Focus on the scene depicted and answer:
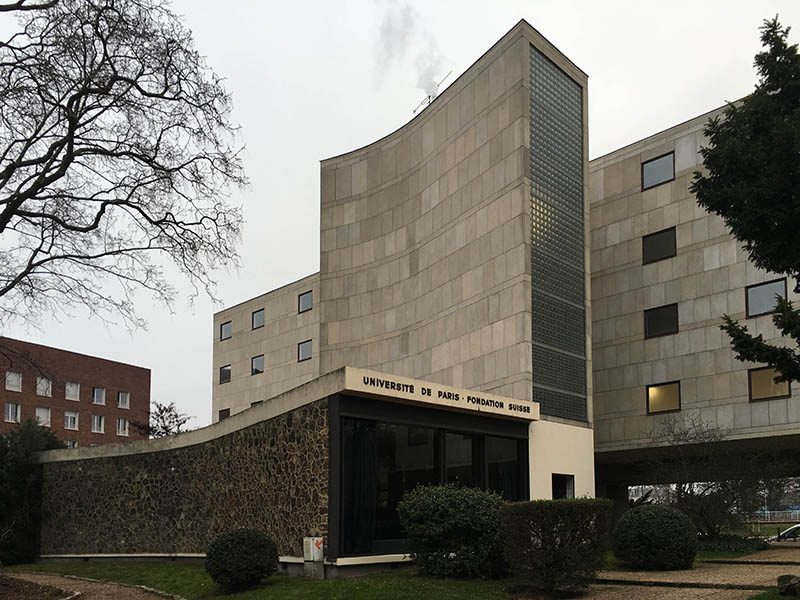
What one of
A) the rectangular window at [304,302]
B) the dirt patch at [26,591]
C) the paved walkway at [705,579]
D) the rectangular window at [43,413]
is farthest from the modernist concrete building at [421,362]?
the rectangular window at [43,413]

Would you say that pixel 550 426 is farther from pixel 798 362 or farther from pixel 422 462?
pixel 798 362

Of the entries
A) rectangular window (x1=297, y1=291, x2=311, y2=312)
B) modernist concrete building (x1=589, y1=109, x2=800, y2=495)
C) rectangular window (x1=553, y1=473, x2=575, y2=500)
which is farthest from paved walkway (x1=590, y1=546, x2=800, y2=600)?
rectangular window (x1=297, y1=291, x2=311, y2=312)

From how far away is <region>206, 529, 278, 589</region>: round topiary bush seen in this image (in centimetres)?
1862

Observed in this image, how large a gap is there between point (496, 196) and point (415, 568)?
15.5m

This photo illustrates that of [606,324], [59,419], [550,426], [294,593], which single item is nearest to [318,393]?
[294,593]

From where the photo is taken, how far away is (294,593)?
17.2 meters

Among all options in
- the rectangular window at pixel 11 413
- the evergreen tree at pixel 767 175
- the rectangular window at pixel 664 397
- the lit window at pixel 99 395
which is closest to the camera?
the evergreen tree at pixel 767 175

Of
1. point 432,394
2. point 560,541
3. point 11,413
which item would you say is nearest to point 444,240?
point 432,394

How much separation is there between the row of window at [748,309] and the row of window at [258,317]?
74.6 feet

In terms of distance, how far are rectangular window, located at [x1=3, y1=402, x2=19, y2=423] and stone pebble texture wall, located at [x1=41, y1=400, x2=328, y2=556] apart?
37.4 meters

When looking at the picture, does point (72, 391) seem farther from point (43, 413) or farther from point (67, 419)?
point (43, 413)

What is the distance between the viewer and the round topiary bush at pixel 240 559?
18.6 metres

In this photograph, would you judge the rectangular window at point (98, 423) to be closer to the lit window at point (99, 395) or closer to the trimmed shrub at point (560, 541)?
the lit window at point (99, 395)

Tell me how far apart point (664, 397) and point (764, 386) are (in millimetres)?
4576
